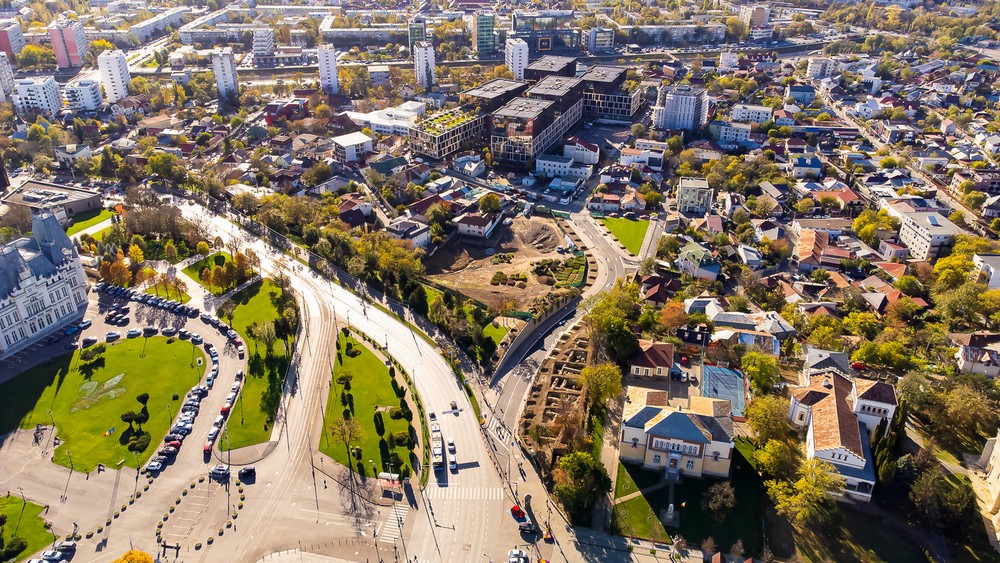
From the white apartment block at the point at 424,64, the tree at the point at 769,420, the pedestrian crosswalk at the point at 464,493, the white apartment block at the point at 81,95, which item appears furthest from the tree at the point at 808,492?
the white apartment block at the point at 81,95

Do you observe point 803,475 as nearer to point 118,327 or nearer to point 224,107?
point 118,327

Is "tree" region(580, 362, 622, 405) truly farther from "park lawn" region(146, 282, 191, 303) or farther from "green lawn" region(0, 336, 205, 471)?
"park lawn" region(146, 282, 191, 303)

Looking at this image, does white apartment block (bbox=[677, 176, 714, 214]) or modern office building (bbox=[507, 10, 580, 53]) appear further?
modern office building (bbox=[507, 10, 580, 53])

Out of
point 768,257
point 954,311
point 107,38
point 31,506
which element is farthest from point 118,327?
point 107,38

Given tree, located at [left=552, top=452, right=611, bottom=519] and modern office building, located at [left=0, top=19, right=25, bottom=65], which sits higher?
modern office building, located at [left=0, top=19, right=25, bottom=65]

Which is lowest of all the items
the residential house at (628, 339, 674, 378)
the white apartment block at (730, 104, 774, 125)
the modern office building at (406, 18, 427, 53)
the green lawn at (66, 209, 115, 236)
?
the residential house at (628, 339, 674, 378)

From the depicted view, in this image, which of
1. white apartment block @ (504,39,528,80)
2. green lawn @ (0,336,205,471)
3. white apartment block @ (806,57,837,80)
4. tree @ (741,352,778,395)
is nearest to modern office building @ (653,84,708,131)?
white apartment block @ (504,39,528,80)
